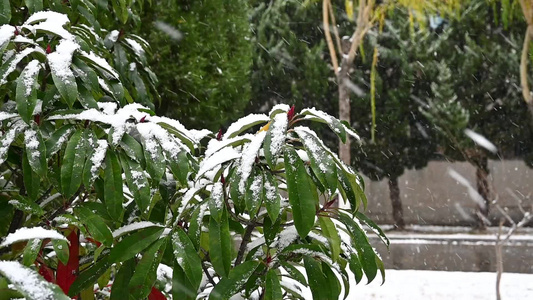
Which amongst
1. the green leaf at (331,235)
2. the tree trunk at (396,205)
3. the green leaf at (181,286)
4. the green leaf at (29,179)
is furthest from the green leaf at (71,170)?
the tree trunk at (396,205)

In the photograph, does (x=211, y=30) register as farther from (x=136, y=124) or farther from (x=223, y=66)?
(x=136, y=124)

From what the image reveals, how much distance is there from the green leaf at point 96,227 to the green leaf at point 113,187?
36mm

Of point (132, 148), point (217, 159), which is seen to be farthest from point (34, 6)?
point (217, 159)

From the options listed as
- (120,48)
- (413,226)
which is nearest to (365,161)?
(413,226)

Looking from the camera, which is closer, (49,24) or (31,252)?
(31,252)

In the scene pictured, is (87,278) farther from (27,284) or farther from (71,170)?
(27,284)

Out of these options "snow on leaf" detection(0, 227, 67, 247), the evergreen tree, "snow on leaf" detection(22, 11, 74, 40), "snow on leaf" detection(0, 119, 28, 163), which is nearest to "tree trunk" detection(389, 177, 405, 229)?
the evergreen tree

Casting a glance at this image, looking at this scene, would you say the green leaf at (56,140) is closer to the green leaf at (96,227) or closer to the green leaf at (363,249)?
the green leaf at (96,227)

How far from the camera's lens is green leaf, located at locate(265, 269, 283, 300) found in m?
0.98

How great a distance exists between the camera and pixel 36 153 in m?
1.00

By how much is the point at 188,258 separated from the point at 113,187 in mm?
180

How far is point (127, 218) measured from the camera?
4.06 feet

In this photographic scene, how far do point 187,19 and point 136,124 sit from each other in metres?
4.02

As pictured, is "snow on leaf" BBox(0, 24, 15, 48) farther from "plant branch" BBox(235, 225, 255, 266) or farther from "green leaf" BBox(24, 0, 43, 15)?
"plant branch" BBox(235, 225, 255, 266)
